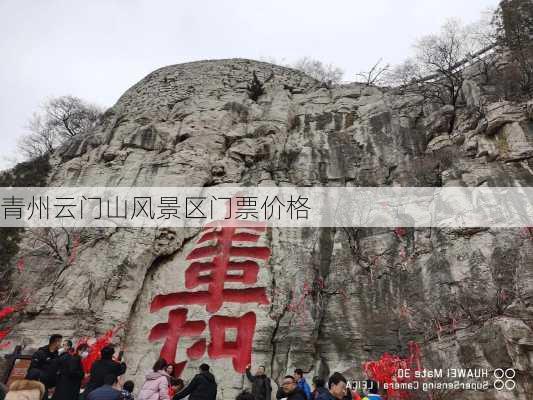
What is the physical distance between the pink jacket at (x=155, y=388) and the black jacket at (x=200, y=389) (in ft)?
0.72

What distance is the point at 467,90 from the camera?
11070 mm

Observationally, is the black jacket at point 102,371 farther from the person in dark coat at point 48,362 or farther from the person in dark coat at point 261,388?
the person in dark coat at point 261,388

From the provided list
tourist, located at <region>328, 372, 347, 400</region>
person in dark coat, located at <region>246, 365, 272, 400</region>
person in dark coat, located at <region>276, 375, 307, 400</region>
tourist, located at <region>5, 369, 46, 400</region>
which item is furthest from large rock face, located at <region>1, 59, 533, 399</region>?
tourist, located at <region>5, 369, 46, 400</region>

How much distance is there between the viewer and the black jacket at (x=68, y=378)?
4.55 metres

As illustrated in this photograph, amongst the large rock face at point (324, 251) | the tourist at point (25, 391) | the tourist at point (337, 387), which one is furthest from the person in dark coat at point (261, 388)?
the tourist at point (25, 391)

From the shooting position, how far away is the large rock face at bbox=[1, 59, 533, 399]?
6.87 m

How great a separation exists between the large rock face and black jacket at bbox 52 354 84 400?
2973 mm

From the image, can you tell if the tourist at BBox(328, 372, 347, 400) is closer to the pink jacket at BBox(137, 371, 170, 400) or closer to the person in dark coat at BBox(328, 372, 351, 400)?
the person in dark coat at BBox(328, 372, 351, 400)

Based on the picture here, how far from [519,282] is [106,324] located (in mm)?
7281

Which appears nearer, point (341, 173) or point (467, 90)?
point (341, 173)

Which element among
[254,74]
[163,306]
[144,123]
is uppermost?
[254,74]

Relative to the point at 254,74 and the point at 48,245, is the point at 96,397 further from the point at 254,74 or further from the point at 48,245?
the point at 254,74

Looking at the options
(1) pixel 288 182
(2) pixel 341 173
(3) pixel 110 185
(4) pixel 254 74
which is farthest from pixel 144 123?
(2) pixel 341 173

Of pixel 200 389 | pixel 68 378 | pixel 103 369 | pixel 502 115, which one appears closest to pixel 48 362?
pixel 68 378
